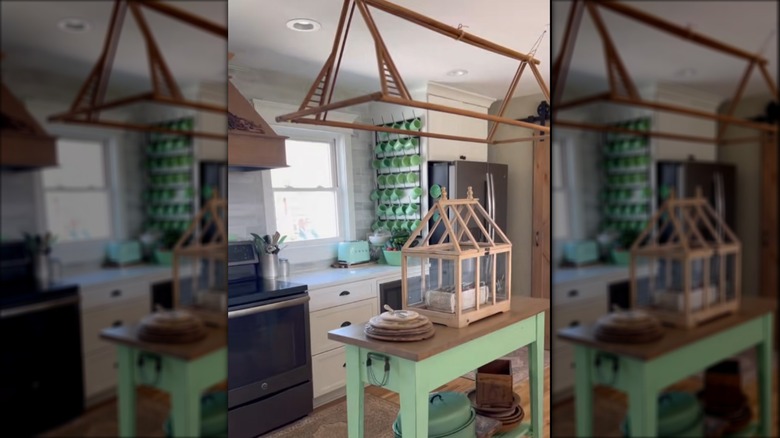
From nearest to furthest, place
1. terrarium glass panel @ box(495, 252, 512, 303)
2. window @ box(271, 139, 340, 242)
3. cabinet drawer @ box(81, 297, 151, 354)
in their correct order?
cabinet drawer @ box(81, 297, 151, 354)
window @ box(271, 139, 340, 242)
terrarium glass panel @ box(495, 252, 512, 303)

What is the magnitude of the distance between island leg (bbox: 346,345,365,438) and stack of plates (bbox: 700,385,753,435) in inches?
16.7

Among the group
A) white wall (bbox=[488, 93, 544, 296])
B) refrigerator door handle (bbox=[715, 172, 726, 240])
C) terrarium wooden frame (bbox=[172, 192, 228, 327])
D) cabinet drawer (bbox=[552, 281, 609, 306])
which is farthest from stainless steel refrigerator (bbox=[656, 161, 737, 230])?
terrarium wooden frame (bbox=[172, 192, 228, 327])

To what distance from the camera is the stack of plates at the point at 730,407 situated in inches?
20.9

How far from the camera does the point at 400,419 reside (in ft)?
2.36

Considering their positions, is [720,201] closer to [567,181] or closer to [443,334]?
[567,181]

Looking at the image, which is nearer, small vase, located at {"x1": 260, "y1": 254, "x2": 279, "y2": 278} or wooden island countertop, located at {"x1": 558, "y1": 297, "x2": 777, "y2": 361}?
wooden island countertop, located at {"x1": 558, "y1": 297, "x2": 777, "y2": 361}

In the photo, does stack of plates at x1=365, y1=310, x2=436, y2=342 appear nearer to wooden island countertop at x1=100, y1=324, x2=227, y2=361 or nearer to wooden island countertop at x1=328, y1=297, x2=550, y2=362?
wooden island countertop at x1=328, y1=297, x2=550, y2=362

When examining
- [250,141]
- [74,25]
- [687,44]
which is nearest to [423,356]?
[250,141]

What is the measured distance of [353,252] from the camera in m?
0.70

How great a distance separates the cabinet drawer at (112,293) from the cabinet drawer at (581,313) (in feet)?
1.52

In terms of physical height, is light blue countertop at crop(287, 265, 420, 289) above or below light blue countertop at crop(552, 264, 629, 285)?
below

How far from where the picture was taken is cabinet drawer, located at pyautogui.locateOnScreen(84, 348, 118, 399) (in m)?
0.60

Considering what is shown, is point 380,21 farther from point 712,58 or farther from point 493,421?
point 493,421

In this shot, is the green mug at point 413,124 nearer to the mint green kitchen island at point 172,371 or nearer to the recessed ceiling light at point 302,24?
the recessed ceiling light at point 302,24
